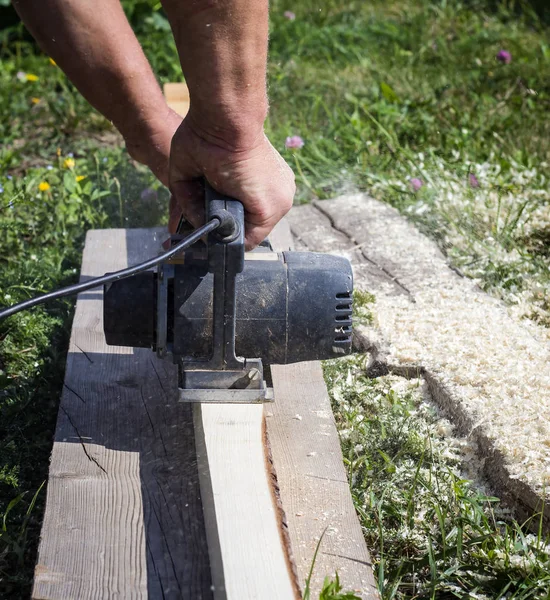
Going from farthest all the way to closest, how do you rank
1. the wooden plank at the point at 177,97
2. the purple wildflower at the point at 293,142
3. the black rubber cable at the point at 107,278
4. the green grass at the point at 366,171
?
the wooden plank at the point at 177,97 < the purple wildflower at the point at 293,142 < the green grass at the point at 366,171 < the black rubber cable at the point at 107,278

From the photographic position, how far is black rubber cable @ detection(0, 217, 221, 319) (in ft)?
4.71

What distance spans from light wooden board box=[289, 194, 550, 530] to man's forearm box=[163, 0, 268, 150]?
91cm

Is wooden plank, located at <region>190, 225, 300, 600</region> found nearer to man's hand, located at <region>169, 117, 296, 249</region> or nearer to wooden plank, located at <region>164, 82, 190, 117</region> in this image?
man's hand, located at <region>169, 117, 296, 249</region>

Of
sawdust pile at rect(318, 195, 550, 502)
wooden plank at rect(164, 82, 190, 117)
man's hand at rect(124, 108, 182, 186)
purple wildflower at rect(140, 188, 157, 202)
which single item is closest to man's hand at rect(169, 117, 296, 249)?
man's hand at rect(124, 108, 182, 186)

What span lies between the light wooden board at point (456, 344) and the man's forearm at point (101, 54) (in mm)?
878

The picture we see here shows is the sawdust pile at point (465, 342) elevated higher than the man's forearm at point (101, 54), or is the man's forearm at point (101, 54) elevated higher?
the man's forearm at point (101, 54)

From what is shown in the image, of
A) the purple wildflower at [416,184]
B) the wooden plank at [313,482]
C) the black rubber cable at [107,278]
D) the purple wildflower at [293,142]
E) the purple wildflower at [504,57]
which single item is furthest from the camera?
the purple wildflower at [504,57]

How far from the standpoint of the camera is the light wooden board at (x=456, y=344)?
1.89m

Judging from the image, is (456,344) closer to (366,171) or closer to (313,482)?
(313,482)

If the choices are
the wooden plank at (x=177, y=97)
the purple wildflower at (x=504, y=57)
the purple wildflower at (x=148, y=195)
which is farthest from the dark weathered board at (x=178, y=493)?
the purple wildflower at (x=504, y=57)

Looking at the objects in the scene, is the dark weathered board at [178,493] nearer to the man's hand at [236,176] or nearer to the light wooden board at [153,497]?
the light wooden board at [153,497]

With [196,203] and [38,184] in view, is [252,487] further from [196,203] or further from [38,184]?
[38,184]

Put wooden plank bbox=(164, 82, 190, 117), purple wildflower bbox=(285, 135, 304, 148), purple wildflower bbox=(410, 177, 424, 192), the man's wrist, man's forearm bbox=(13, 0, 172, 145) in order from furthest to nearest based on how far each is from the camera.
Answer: wooden plank bbox=(164, 82, 190, 117) → purple wildflower bbox=(285, 135, 304, 148) → purple wildflower bbox=(410, 177, 424, 192) → man's forearm bbox=(13, 0, 172, 145) → the man's wrist

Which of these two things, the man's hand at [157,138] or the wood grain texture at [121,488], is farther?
the man's hand at [157,138]
